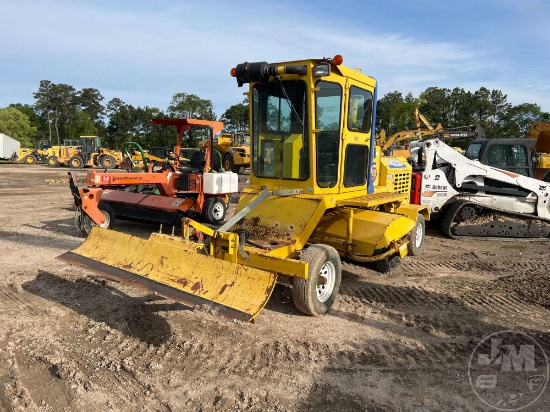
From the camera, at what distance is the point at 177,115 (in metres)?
58.8

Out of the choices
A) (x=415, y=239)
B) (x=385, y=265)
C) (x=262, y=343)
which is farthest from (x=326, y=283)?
(x=415, y=239)

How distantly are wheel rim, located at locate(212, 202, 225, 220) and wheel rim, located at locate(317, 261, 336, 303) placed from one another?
4.35m

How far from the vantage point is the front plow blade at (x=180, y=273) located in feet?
11.0

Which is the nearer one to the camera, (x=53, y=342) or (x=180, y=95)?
(x=53, y=342)

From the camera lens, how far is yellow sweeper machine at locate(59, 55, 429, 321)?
3.87m

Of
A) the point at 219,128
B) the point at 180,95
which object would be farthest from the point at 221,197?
the point at 180,95

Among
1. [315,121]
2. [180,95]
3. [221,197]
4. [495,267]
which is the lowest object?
[495,267]

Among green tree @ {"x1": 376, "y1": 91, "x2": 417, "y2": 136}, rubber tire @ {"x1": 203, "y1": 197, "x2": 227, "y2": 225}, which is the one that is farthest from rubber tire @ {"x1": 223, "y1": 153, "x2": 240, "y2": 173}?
green tree @ {"x1": 376, "y1": 91, "x2": 417, "y2": 136}

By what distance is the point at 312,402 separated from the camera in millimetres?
2814

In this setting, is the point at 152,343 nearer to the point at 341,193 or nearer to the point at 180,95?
the point at 341,193

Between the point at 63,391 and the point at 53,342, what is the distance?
83 cm

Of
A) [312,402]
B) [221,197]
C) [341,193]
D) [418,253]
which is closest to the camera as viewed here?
[312,402]

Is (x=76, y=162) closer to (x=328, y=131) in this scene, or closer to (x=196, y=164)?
(x=196, y=164)

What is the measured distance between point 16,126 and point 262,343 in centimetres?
6222
